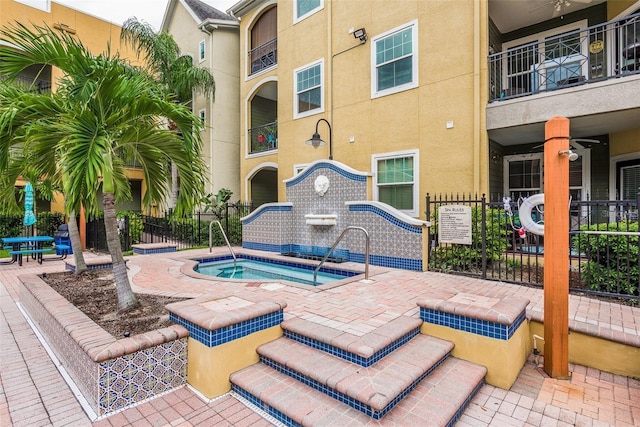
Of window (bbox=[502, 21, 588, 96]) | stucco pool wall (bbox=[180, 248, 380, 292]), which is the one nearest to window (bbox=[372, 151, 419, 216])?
stucco pool wall (bbox=[180, 248, 380, 292])

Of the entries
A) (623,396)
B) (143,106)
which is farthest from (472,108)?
(143,106)

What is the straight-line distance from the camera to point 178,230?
45.2 ft

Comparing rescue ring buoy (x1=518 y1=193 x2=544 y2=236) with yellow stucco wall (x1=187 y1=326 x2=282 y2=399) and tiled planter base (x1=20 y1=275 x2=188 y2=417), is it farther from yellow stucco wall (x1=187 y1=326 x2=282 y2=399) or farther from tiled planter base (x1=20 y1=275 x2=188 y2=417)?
tiled planter base (x1=20 y1=275 x2=188 y2=417)

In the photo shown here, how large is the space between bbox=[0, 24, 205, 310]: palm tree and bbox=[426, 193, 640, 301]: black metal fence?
17.8 ft

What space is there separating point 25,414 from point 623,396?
537cm

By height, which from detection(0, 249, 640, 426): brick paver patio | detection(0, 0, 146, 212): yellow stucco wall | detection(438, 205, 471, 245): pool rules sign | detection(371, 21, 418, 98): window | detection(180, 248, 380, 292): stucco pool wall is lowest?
detection(0, 249, 640, 426): brick paver patio

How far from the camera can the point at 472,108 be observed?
27.1ft

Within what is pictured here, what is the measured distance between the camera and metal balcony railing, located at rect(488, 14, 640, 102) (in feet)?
24.8

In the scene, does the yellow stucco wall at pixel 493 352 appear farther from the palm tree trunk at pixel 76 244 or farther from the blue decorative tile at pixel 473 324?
the palm tree trunk at pixel 76 244

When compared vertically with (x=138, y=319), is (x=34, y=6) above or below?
above

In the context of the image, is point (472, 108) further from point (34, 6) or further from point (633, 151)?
point (34, 6)

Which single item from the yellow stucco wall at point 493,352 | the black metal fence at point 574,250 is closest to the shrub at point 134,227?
the black metal fence at point 574,250

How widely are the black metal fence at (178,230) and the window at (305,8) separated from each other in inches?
295

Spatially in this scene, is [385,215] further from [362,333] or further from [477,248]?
[362,333]
